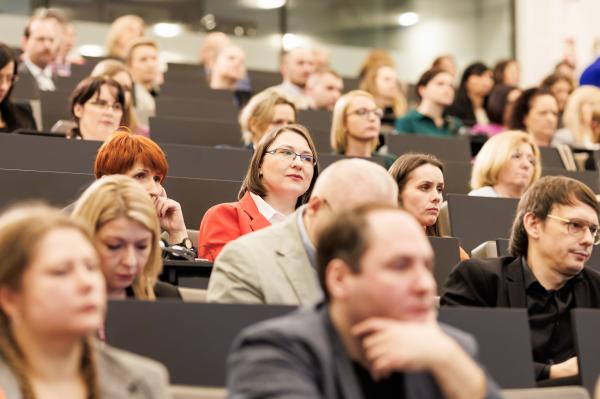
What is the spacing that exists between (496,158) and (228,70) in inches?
145

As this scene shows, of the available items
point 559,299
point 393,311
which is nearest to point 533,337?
point 559,299

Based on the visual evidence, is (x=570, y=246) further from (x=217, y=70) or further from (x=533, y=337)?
(x=217, y=70)

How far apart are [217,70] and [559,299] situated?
18.4 ft

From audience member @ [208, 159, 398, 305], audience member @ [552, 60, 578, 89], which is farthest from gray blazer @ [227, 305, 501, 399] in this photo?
audience member @ [552, 60, 578, 89]

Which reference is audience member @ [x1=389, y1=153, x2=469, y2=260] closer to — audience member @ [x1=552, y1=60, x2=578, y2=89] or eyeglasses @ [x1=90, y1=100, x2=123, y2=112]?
eyeglasses @ [x1=90, y1=100, x2=123, y2=112]

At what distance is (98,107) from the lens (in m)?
5.51

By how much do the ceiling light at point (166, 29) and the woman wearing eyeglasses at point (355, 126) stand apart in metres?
5.32

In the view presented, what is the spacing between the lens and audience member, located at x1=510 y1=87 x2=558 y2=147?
774cm

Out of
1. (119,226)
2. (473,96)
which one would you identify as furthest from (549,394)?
(473,96)

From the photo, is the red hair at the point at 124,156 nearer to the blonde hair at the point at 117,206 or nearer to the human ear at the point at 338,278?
the blonde hair at the point at 117,206

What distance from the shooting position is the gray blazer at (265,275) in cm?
307

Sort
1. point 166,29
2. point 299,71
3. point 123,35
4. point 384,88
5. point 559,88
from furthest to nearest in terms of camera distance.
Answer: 1. point 166,29
2. point 559,88
3. point 123,35
4. point 384,88
5. point 299,71

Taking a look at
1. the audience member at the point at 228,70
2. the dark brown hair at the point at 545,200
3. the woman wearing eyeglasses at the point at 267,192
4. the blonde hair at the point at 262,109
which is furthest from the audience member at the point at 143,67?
the dark brown hair at the point at 545,200

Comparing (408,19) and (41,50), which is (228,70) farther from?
(408,19)
